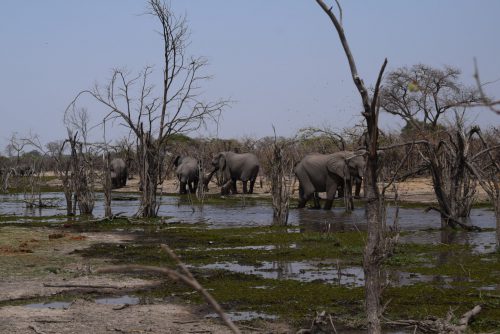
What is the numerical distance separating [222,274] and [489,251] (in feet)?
16.4

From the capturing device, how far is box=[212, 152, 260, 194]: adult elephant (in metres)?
32.5

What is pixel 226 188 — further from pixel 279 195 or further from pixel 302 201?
pixel 279 195

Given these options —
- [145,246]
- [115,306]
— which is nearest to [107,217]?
[145,246]

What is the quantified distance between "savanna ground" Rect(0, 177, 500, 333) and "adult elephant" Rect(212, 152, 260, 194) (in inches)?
558

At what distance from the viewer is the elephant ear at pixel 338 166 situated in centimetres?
2402

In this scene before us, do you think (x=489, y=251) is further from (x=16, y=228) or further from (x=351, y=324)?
(x=16, y=228)

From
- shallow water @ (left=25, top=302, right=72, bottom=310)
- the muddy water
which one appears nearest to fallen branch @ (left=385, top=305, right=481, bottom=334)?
shallow water @ (left=25, top=302, right=72, bottom=310)

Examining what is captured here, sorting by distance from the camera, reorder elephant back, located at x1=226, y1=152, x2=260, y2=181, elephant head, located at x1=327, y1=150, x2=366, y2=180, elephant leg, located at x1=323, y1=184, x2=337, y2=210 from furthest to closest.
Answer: elephant back, located at x1=226, y1=152, x2=260, y2=181
elephant head, located at x1=327, y1=150, x2=366, y2=180
elephant leg, located at x1=323, y1=184, x2=337, y2=210

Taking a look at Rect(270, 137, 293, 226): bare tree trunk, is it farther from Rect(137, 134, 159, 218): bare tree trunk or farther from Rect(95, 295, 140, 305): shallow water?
Rect(95, 295, 140, 305): shallow water

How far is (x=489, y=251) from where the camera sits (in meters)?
13.0

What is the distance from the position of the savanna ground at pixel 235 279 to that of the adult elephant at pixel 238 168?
46.5 feet

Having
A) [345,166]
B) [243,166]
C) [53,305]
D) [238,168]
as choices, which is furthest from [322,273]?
[238,168]

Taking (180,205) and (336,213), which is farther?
(180,205)

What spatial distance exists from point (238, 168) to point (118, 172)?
8.68 meters
